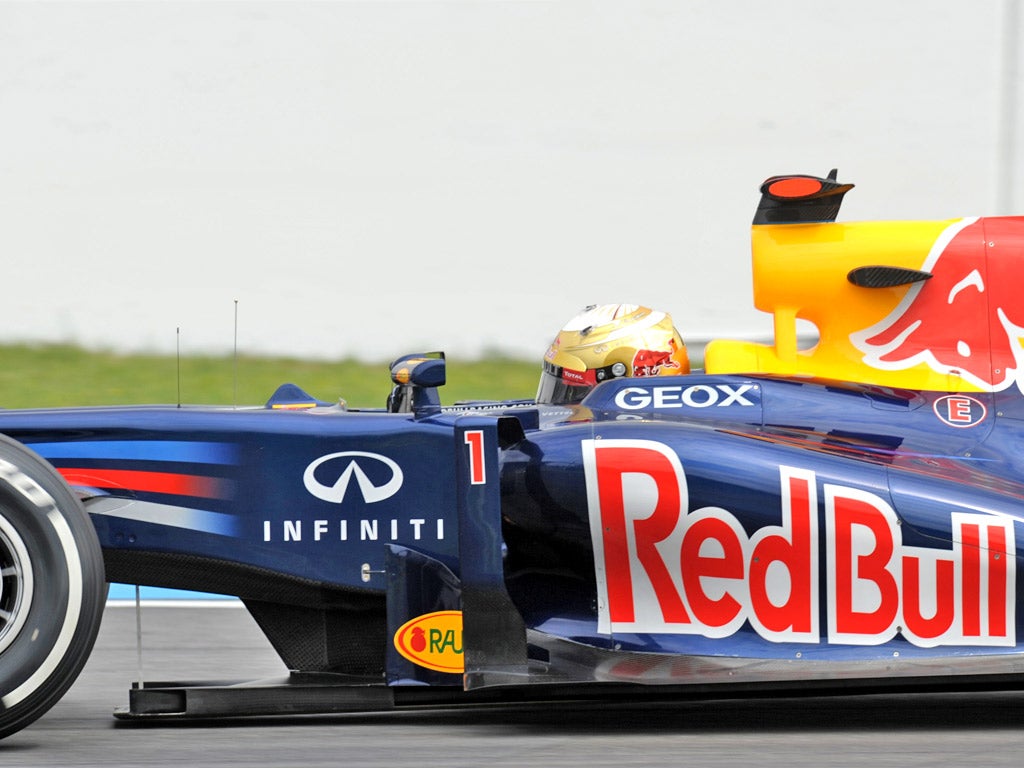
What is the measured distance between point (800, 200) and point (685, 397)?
770 millimetres

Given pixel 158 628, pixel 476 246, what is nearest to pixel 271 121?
pixel 476 246

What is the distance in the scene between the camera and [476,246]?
458 inches

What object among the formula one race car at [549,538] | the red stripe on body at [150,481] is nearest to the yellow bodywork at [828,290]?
the formula one race car at [549,538]

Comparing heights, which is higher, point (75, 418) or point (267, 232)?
point (267, 232)

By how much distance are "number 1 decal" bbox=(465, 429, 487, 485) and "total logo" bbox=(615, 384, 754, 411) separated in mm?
591

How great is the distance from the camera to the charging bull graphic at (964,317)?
172 inches

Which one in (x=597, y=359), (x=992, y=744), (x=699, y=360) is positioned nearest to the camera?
(x=992, y=744)

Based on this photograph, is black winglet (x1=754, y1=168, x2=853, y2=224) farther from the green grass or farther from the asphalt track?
the green grass

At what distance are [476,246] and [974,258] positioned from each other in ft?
24.5

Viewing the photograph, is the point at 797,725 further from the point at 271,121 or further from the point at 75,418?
the point at 271,121

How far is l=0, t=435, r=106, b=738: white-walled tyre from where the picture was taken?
11.7ft

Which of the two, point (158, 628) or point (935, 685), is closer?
point (935, 685)

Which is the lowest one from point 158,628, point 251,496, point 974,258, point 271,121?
point 158,628

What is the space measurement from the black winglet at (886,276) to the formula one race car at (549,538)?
309 mm
